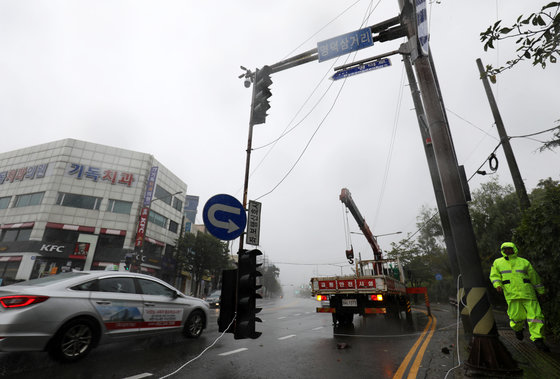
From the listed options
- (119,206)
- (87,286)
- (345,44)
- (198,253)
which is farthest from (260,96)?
(198,253)

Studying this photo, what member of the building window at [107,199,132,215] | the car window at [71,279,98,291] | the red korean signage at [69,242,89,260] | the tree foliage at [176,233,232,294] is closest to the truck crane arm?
the car window at [71,279,98,291]

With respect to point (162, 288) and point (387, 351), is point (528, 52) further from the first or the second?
point (162, 288)

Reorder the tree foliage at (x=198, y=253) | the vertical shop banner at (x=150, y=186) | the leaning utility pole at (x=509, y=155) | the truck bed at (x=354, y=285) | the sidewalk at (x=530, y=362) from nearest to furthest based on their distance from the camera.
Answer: the sidewalk at (x=530, y=362), the truck bed at (x=354, y=285), the leaning utility pole at (x=509, y=155), the vertical shop banner at (x=150, y=186), the tree foliage at (x=198, y=253)

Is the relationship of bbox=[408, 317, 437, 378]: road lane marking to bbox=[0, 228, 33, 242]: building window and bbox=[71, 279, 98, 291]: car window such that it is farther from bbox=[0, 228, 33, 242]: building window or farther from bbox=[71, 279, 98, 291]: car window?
bbox=[0, 228, 33, 242]: building window

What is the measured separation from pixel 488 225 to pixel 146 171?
32003 mm

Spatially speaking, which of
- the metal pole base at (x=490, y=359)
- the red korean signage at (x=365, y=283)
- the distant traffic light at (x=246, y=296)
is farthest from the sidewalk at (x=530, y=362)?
the red korean signage at (x=365, y=283)

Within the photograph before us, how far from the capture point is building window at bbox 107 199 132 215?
27.5m

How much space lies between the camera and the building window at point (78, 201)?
2595cm

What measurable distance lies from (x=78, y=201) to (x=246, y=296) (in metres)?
30.0

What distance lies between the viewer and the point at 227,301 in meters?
3.79

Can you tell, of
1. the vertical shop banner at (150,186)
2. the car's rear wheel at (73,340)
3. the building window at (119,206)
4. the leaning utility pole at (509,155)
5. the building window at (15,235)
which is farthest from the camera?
the vertical shop banner at (150,186)

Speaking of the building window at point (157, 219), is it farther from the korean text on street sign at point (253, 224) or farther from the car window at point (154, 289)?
the korean text on street sign at point (253, 224)

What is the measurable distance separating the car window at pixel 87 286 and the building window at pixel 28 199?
94.5ft

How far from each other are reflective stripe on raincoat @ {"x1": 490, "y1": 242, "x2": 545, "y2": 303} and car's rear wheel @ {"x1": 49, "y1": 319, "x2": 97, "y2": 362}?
6.87m
